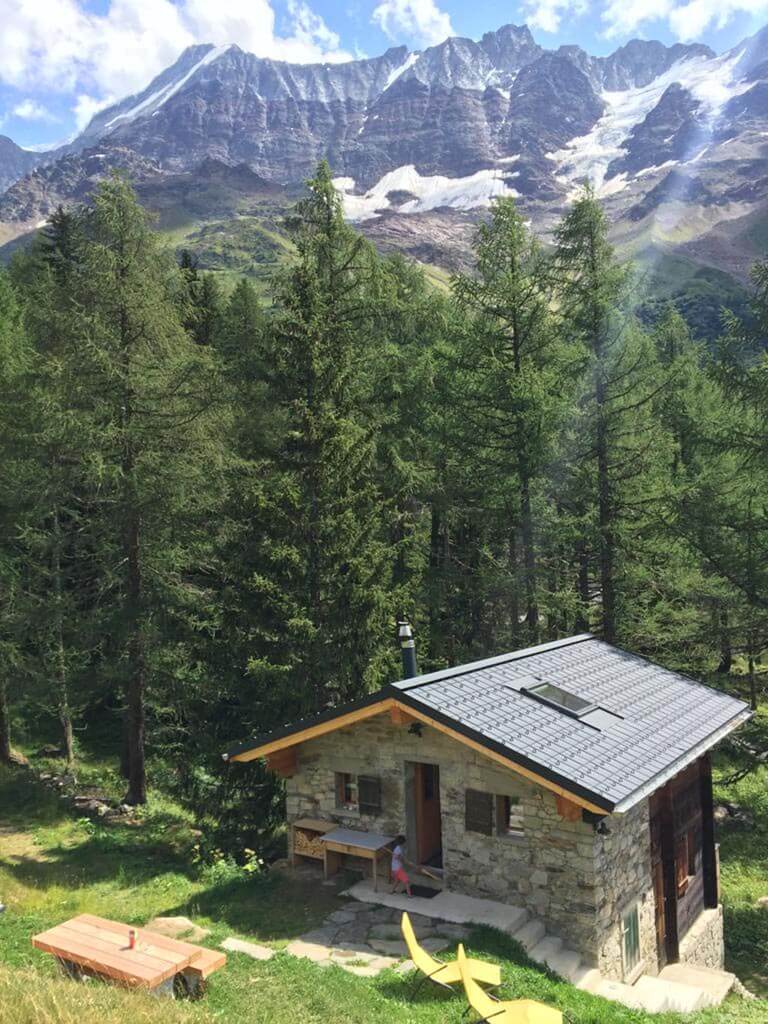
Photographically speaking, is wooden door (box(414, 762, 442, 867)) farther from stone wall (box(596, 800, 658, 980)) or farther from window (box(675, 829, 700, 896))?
window (box(675, 829, 700, 896))

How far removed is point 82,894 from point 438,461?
14.9 metres

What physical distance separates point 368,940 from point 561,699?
15.9ft

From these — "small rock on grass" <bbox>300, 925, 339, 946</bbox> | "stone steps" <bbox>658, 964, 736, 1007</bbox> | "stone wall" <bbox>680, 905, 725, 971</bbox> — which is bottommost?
"stone wall" <bbox>680, 905, 725, 971</bbox>

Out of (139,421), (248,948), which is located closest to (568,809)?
(248,948)

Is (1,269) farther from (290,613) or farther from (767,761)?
(767,761)

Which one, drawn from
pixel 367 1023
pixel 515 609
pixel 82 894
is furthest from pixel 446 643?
pixel 367 1023

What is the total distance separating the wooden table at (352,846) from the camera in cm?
1195

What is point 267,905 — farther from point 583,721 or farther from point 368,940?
point 583,721

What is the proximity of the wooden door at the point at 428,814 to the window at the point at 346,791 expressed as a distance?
1193mm

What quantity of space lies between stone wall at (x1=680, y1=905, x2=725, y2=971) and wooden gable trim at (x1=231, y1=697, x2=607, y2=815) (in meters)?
6.72

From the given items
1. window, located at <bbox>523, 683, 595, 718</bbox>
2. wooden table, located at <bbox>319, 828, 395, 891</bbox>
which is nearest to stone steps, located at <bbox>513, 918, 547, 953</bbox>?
wooden table, located at <bbox>319, 828, 395, 891</bbox>

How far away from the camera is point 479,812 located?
1145 centimetres

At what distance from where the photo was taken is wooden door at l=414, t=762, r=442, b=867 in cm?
1248

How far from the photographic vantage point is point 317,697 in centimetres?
1677
